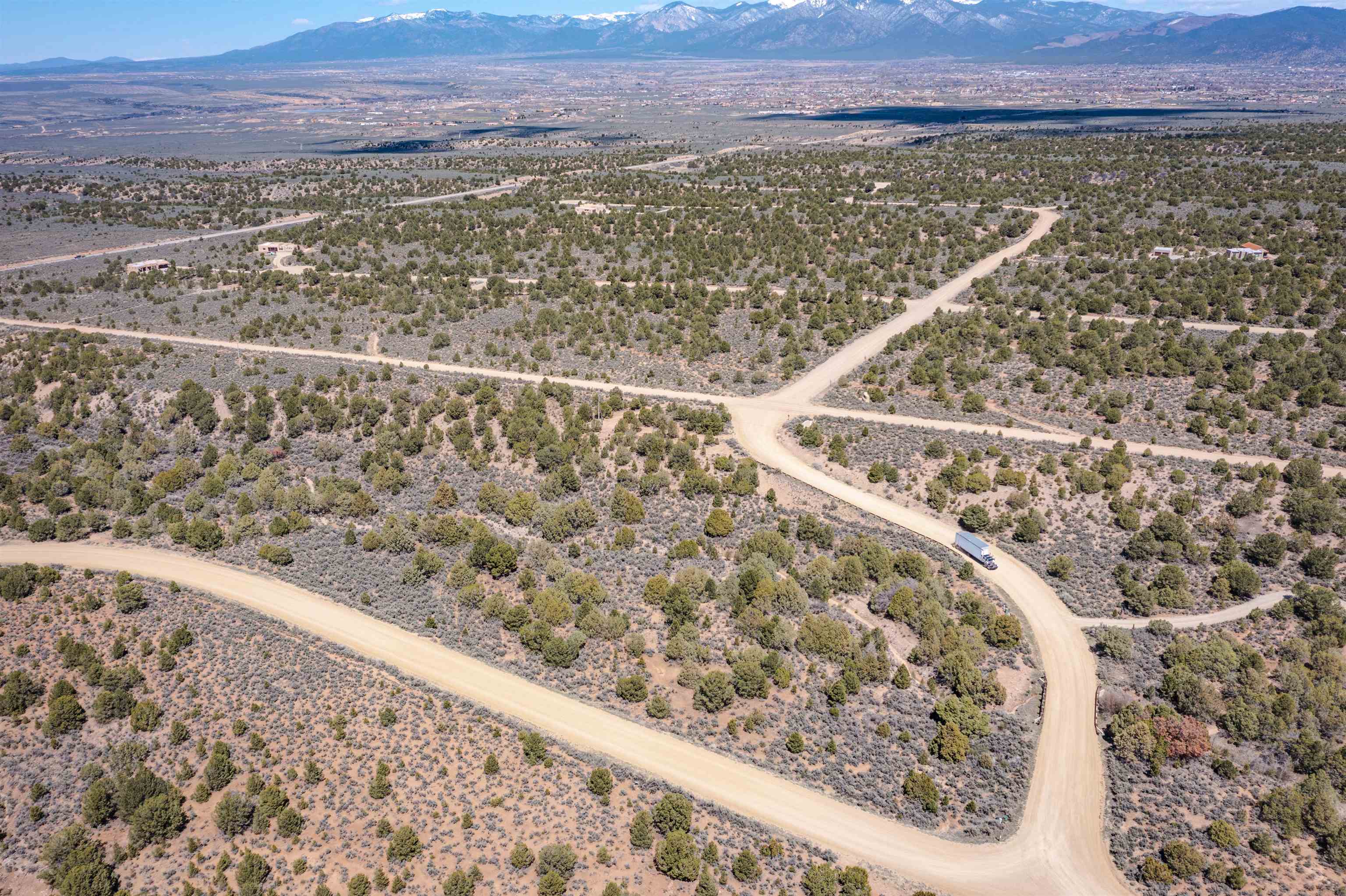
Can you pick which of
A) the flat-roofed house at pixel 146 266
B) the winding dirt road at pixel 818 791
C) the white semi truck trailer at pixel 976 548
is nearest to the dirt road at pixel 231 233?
the flat-roofed house at pixel 146 266

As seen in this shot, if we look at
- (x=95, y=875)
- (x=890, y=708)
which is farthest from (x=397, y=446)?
(x=890, y=708)

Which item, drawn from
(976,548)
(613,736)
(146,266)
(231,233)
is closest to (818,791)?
(613,736)

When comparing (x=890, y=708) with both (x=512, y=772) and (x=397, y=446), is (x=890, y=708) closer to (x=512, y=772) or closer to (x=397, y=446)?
(x=512, y=772)

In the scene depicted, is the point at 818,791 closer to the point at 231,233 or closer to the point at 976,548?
the point at 976,548

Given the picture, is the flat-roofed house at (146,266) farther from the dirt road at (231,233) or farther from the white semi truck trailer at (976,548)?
the white semi truck trailer at (976,548)

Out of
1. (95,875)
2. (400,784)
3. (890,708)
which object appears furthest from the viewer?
(890,708)

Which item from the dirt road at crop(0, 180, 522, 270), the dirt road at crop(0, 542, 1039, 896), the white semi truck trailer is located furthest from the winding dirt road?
the dirt road at crop(0, 180, 522, 270)

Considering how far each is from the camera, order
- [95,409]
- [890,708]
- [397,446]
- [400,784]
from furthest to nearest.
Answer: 1. [95,409]
2. [397,446]
3. [890,708]
4. [400,784]

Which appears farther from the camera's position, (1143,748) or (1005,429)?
(1005,429)

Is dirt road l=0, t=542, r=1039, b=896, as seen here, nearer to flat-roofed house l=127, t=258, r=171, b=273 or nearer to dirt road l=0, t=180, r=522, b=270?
flat-roofed house l=127, t=258, r=171, b=273
